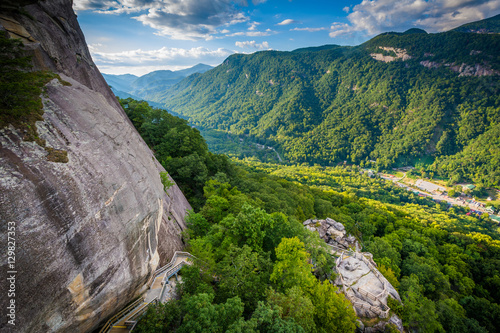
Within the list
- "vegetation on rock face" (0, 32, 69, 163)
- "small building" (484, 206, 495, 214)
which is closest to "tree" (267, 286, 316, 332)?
"vegetation on rock face" (0, 32, 69, 163)

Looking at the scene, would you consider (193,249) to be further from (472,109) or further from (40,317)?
(472,109)

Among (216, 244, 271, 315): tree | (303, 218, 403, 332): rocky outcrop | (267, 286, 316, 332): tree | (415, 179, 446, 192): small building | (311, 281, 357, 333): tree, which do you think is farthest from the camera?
(415, 179, 446, 192): small building

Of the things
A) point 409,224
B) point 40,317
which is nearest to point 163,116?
point 40,317

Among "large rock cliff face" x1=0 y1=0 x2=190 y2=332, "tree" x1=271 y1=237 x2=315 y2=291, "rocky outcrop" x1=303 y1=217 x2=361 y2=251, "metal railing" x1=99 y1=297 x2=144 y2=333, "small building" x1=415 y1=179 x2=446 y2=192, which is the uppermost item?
"large rock cliff face" x1=0 y1=0 x2=190 y2=332

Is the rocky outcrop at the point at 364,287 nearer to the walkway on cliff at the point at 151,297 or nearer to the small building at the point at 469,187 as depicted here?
the walkway on cliff at the point at 151,297

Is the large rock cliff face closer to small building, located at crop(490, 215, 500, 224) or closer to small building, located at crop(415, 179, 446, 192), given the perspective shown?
small building, located at crop(490, 215, 500, 224)

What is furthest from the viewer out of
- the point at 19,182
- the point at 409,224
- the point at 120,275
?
the point at 409,224
